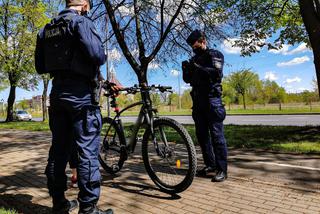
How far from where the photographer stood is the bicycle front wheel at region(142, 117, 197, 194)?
360 centimetres

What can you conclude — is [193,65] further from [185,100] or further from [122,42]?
[185,100]

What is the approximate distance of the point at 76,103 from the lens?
9.23ft

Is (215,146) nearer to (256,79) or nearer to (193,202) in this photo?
(193,202)

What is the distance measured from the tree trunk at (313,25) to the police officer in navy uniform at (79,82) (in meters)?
7.85

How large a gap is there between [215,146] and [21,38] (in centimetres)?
2645

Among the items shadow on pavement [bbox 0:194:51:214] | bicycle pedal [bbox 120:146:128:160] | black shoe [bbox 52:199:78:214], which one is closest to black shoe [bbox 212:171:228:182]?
bicycle pedal [bbox 120:146:128:160]

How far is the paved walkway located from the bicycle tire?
0.18 metres

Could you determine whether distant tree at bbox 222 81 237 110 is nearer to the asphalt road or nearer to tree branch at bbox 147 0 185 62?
the asphalt road

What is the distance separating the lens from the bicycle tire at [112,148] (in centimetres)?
450

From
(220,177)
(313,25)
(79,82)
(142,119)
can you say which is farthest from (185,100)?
(79,82)

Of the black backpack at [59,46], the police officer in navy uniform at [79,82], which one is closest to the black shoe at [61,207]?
the police officer in navy uniform at [79,82]

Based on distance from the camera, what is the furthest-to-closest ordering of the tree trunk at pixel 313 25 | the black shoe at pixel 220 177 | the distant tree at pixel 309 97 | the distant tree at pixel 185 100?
the distant tree at pixel 185 100, the distant tree at pixel 309 97, the tree trunk at pixel 313 25, the black shoe at pixel 220 177

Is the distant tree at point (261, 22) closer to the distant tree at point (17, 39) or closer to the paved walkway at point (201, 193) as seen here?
the paved walkway at point (201, 193)

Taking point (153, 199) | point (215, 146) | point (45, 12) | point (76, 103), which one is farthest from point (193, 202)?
point (45, 12)
